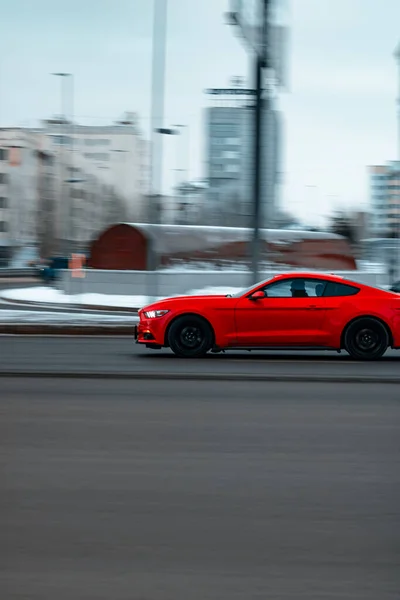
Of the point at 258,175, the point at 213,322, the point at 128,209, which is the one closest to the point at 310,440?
the point at 213,322

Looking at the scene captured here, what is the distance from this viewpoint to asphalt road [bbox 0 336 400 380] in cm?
1251

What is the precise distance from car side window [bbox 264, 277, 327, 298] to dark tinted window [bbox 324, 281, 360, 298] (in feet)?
0.23

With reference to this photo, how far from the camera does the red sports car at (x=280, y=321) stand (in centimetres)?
1382

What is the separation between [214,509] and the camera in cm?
553

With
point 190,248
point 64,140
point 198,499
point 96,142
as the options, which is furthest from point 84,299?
point 96,142

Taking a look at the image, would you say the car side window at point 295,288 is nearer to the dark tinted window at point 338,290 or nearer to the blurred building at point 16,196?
the dark tinted window at point 338,290

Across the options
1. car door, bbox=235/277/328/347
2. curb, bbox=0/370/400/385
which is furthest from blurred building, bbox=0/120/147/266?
curb, bbox=0/370/400/385

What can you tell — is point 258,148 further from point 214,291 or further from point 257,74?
point 214,291

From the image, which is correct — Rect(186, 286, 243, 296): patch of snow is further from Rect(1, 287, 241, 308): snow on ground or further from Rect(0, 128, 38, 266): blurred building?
Rect(0, 128, 38, 266): blurred building

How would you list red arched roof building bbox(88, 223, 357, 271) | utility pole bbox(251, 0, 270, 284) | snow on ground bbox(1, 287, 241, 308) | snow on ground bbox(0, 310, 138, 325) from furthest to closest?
1. red arched roof building bbox(88, 223, 357, 271)
2. snow on ground bbox(1, 287, 241, 308)
3. utility pole bbox(251, 0, 270, 284)
4. snow on ground bbox(0, 310, 138, 325)

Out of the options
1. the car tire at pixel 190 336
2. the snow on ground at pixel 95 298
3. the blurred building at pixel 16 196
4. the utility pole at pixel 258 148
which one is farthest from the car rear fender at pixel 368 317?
the blurred building at pixel 16 196

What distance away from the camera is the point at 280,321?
45.4 ft

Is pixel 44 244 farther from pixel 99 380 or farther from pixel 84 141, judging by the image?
pixel 99 380

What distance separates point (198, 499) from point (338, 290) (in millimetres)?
8623
